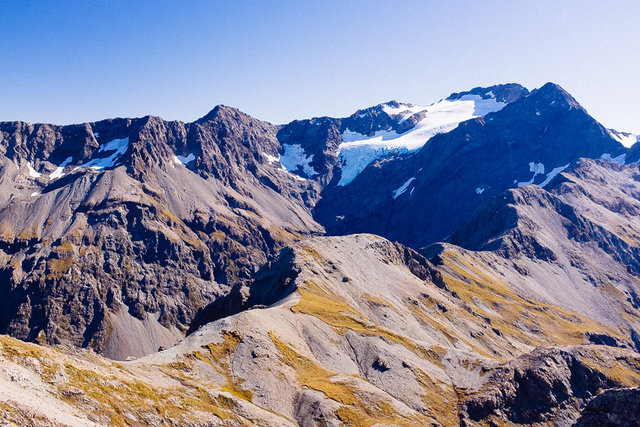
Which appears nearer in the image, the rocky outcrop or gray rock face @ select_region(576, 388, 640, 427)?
gray rock face @ select_region(576, 388, 640, 427)

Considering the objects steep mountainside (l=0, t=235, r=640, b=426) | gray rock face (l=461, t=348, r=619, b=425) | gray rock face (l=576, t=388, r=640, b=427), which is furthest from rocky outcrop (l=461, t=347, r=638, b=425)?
gray rock face (l=576, t=388, r=640, b=427)

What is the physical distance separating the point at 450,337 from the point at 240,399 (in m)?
90.8

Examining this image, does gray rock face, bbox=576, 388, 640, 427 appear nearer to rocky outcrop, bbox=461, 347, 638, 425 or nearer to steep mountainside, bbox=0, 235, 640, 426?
steep mountainside, bbox=0, 235, 640, 426

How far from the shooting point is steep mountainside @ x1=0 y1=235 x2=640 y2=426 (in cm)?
6469

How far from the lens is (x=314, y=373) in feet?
366

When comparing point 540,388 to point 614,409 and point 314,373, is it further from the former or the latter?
point 614,409

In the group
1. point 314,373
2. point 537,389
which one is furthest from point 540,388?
point 314,373

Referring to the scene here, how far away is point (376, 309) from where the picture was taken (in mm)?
161250

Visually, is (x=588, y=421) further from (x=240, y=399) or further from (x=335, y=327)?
(x=335, y=327)

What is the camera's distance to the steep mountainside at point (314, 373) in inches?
2547

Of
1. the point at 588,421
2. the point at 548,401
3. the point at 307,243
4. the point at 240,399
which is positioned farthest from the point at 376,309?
the point at 588,421

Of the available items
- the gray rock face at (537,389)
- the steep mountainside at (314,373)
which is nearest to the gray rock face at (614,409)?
the steep mountainside at (314,373)

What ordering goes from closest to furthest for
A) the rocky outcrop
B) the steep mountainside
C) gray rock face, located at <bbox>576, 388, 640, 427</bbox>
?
gray rock face, located at <bbox>576, 388, 640, 427</bbox>
the steep mountainside
the rocky outcrop

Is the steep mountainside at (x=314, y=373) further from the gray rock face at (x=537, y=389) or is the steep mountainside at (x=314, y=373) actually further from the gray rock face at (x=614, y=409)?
the gray rock face at (x=614, y=409)
